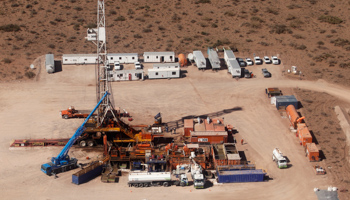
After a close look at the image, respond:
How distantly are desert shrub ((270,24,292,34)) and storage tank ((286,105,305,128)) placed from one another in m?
29.8

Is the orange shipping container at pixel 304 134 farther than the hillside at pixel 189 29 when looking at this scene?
No

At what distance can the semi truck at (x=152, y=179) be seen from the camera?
4925 centimetres

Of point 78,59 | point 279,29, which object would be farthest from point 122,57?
point 279,29

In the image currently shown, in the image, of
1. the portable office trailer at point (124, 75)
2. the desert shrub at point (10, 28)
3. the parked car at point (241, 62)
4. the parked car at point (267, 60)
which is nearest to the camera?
the portable office trailer at point (124, 75)

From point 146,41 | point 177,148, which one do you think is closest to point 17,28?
point 146,41

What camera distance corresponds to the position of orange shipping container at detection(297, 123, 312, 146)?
2235 inches

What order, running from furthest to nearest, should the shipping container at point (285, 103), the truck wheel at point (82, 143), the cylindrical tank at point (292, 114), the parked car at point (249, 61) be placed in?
the parked car at point (249, 61), the shipping container at point (285, 103), the cylindrical tank at point (292, 114), the truck wheel at point (82, 143)

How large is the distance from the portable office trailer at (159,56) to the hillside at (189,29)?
158 inches

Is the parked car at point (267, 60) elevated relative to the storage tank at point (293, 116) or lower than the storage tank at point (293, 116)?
elevated

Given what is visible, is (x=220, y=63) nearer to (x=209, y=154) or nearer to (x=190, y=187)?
(x=209, y=154)

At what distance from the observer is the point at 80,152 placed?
5591 centimetres

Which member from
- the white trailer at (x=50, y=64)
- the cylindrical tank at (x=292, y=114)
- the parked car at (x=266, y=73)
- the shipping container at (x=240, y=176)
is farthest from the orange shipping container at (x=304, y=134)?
the white trailer at (x=50, y=64)

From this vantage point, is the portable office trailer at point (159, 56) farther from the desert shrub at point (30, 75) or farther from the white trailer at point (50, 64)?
the desert shrub at point (30, 75)

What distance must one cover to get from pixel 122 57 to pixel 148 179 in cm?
3302
